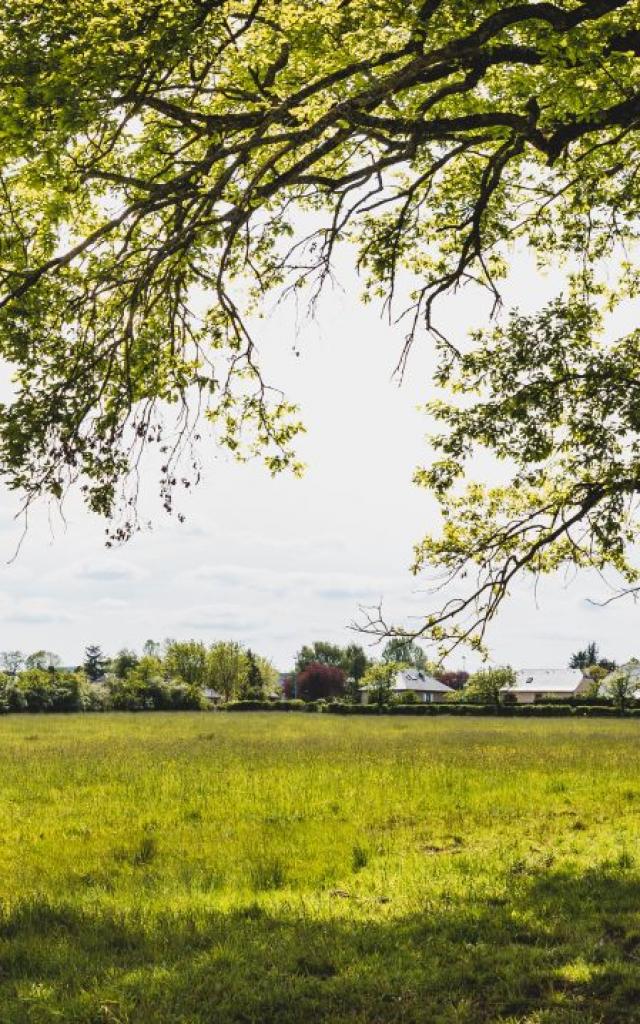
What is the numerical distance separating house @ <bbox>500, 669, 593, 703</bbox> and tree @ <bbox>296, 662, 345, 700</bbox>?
28.1 metres

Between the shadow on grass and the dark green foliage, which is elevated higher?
the shadow on grass

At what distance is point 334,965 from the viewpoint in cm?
738

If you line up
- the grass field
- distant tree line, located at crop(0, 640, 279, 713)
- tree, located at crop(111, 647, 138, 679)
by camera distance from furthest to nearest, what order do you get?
1. tree, located at crop(111, 647, 138, 679)
2. distant tree line, located at crop(0, 640, 279, 713)
3. the grass field

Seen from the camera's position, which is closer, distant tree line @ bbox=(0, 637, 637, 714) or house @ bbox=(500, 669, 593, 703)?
distant tree line @ bbox=(0, 637, 637, 714)

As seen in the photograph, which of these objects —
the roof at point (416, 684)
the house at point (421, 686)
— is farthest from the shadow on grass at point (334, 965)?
the roof at point (416, 684)

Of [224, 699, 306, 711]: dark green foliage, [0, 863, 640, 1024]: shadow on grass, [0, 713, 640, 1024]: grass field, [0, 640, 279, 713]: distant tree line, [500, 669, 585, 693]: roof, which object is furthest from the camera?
[500, 669, 585, 693]: roof

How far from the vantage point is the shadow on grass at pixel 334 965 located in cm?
644

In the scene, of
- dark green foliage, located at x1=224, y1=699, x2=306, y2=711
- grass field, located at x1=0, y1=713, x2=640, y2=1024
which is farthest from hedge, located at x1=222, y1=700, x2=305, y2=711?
grass field, located at x1=0, y1=713, x2=640, y2=1024

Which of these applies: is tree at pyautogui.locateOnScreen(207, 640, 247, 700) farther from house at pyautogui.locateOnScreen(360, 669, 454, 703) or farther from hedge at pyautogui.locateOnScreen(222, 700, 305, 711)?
hedge at pyautogui.locateOnScreen(222, 700, 305, 711)

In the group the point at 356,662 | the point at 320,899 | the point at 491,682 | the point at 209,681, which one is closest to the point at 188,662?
the point at 209,681

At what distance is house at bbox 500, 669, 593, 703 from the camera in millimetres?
142250

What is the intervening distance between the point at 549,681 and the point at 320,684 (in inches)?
1601

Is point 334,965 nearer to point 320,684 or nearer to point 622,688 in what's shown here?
point 622,688

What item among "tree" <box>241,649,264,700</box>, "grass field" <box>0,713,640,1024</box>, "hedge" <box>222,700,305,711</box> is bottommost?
"hedge" <box>222,700,305,711</box>
